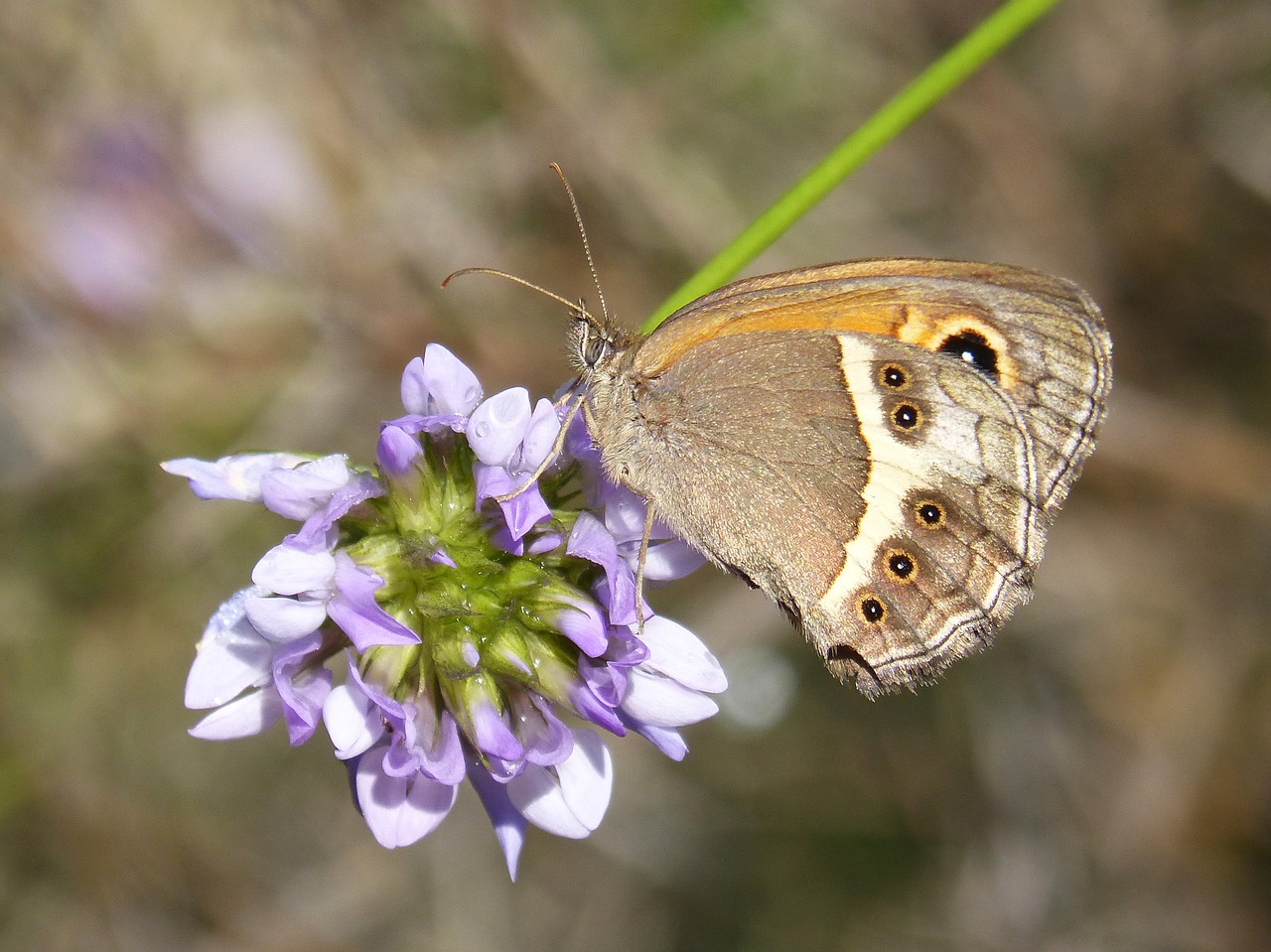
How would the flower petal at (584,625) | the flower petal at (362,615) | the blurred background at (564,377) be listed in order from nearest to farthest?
the flower petal at (362,615)
the flower petal at (584,625)
the blurred background at (564,377)

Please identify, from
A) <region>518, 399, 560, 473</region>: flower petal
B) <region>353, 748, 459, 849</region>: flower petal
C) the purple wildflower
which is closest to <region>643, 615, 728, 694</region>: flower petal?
the purple wildflower

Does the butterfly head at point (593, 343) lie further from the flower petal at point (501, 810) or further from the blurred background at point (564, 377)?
the blurred background at point (564, 377)

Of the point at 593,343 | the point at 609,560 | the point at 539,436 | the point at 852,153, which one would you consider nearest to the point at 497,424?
the point at 539,436

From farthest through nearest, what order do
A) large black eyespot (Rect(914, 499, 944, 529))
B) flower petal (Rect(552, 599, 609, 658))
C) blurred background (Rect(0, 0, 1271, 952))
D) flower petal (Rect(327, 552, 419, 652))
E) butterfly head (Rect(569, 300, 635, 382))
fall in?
blurred background (Rect(0, 0, 1271, 952)) < butterfly head (Rect(569, 300, 635, 382)) < large black eyespot (Rect(914, 499, 944, 529)) < flower petal (Rect(552, 599, 609, 658)) < flower petal (Rect(327, 552, 419, 652))

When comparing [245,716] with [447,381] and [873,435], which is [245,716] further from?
[873,435]

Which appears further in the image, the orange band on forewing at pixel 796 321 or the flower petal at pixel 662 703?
the orange band on forewing at pixel 796 321

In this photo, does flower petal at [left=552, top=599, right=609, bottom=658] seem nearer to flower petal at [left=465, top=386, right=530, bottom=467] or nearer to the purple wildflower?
the purple wildflower

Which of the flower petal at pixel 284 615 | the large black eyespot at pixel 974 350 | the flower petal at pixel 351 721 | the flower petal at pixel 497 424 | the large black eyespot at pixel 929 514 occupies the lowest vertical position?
the flower petal at pixel 351 721

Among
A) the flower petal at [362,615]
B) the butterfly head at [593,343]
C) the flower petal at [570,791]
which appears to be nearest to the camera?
the flower petal at [362,615]

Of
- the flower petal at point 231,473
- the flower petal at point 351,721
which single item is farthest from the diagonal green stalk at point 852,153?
the flower petal at point 351,721
